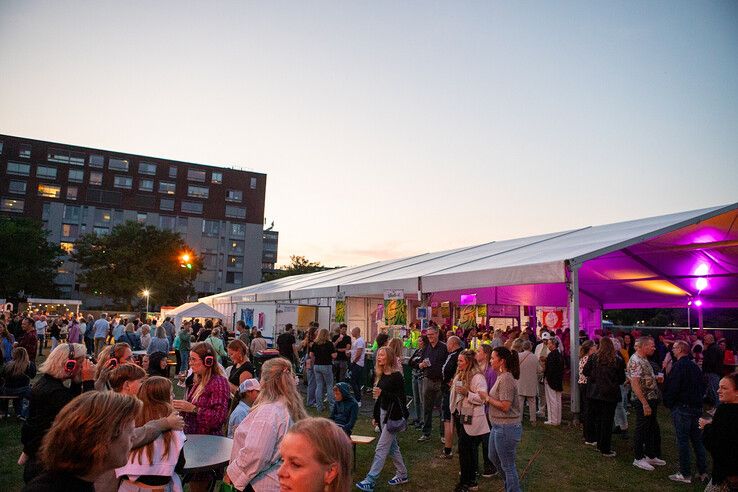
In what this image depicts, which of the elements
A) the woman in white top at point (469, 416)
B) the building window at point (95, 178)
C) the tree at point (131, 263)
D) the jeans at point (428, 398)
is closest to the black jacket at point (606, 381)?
the jeans at point (428, 398)

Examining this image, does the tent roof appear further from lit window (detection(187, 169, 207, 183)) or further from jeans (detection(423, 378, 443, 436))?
lit window (detection(187, 169, 207, 183))

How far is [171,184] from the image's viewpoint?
217 ft

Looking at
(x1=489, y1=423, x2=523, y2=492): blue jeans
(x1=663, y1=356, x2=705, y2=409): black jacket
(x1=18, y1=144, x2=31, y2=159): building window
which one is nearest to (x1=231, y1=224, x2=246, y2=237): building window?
(x1=18, y1=144, x2=31, y2=159): building window

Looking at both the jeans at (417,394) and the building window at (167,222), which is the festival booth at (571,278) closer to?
the jeans at (417,394)

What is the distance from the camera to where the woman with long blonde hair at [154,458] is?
3049mm

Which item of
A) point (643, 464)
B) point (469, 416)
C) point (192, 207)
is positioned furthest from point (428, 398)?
point (192, 207)

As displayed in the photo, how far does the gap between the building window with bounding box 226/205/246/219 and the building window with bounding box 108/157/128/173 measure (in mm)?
13944

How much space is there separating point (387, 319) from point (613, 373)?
8.56 meters

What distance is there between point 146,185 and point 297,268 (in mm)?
24322

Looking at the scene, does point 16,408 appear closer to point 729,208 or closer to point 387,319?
point 387,319

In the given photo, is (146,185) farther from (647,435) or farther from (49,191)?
(647,435)

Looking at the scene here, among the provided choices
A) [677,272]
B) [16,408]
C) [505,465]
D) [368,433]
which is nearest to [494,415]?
[505,465]

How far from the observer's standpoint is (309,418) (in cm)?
198

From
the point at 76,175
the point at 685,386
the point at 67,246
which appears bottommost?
the point at 685,386
